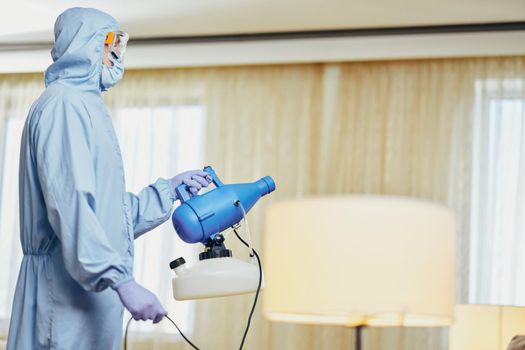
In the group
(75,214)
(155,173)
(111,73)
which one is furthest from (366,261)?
(155,173)

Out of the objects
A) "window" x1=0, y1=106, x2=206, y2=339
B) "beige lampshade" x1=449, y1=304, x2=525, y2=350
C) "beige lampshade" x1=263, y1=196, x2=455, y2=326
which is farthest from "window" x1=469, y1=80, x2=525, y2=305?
"beige lampshade" x1=263, y1=196, x2=455, y2=326

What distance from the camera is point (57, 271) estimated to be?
169 cm

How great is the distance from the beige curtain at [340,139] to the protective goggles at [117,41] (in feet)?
10.6

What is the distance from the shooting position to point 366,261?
1.27 m

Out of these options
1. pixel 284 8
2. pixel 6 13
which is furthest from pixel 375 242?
pixel 6 13

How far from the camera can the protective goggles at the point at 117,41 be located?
1855 millimetres

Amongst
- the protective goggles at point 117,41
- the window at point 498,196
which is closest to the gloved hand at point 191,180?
the protective goggles at point 117,41

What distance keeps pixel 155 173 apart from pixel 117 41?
3636 millimetres

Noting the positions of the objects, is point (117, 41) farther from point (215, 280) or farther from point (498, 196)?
point (498, 196)

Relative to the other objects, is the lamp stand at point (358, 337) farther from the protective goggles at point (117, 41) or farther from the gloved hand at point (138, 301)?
the protective goggles at point (117, 41)

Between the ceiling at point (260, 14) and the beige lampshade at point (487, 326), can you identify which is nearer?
the beige lampshade at point (487, 326)

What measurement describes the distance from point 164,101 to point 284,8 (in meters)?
1.26

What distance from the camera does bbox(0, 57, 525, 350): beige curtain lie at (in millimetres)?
4922

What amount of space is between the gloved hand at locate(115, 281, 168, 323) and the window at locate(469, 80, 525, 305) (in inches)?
137
